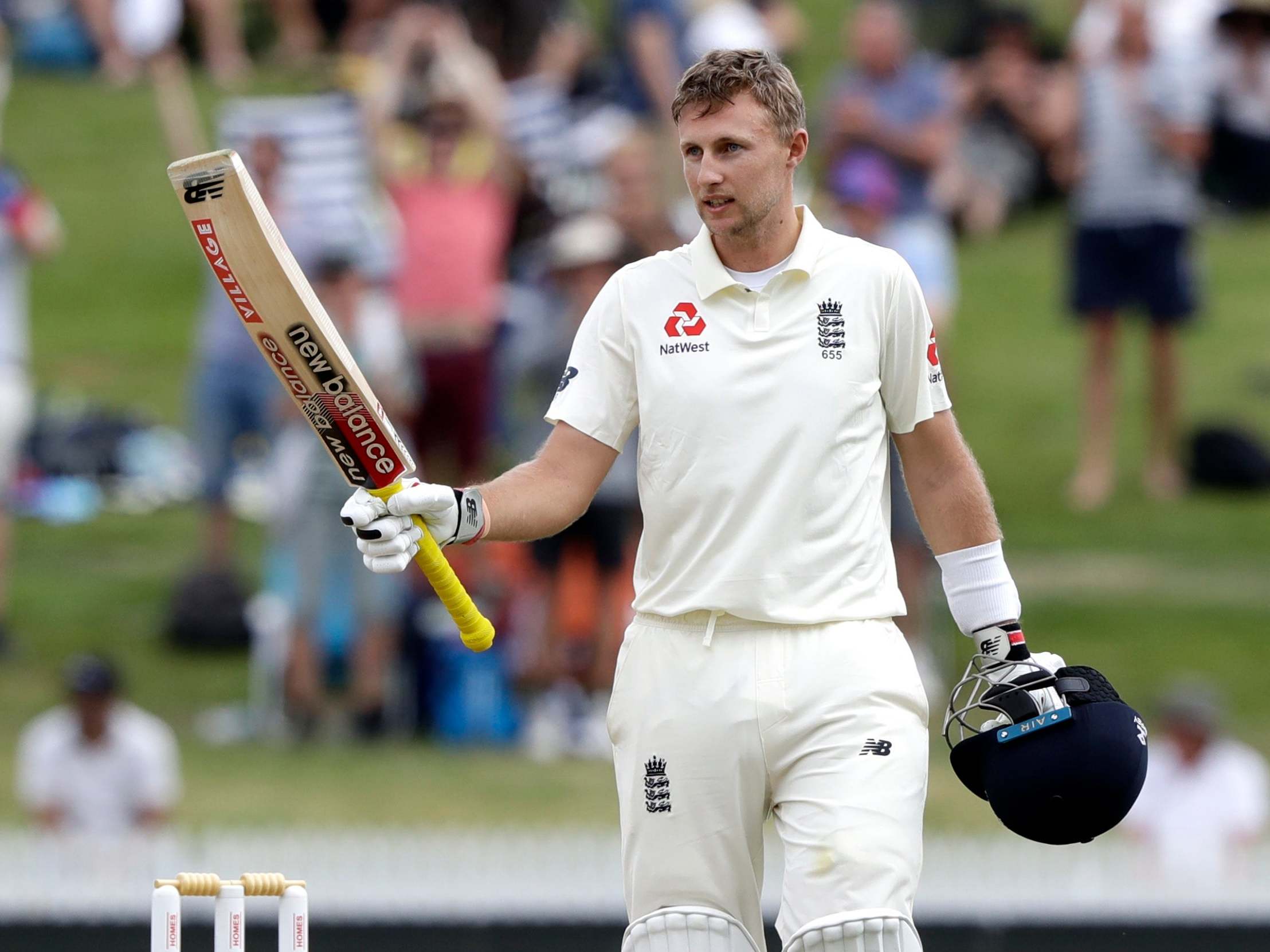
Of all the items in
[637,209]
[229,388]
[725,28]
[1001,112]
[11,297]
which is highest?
[1001,112]

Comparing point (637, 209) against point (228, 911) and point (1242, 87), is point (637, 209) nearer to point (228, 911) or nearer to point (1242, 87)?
point (1242, 87)

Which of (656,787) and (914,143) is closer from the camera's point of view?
(656,787)

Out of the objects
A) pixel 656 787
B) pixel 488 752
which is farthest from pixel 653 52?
pixel 656 787

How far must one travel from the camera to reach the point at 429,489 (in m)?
3.98

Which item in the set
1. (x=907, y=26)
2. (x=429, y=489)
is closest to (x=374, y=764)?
(x=429, y=489)

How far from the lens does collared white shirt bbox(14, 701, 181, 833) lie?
827 centimetres

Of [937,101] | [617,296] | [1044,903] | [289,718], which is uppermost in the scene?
[937,101]

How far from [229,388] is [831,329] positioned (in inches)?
227

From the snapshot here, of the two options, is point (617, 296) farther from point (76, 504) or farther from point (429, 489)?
point (76, 504)

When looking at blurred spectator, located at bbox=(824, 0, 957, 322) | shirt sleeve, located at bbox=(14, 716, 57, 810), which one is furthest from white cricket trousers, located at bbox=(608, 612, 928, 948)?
blurred spectator, located at bbox=(824, 0, 957, 322)

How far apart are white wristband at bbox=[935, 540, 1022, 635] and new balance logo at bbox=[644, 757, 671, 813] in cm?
69

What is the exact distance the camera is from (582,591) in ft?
29.1

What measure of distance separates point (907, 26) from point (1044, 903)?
7.58 m

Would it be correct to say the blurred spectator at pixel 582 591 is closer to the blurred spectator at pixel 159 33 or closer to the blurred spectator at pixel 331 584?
the blurred spectator at pixel 331 584
